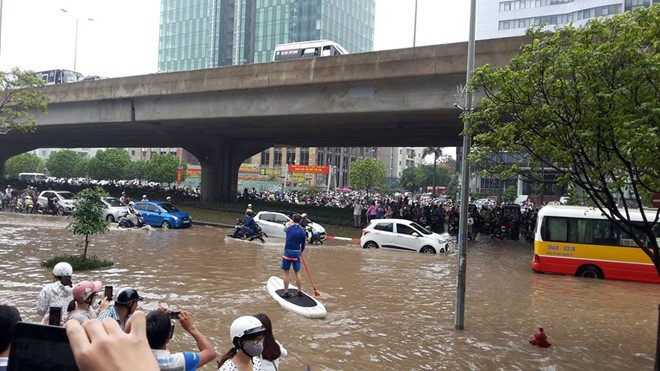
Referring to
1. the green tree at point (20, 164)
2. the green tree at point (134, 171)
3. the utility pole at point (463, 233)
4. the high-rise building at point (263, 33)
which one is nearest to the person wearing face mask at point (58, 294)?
the utility pole at point (463, 233)

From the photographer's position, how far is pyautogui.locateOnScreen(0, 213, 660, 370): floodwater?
7.89 meters

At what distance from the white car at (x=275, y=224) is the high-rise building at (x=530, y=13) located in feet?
175

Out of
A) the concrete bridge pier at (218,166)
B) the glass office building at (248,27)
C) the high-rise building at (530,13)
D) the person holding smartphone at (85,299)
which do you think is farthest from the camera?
the glass office building at (248,27)

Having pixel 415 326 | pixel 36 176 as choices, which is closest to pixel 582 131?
pixel 415 326

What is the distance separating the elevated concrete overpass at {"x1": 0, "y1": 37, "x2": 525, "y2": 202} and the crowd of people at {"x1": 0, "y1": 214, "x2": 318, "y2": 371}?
645 inches

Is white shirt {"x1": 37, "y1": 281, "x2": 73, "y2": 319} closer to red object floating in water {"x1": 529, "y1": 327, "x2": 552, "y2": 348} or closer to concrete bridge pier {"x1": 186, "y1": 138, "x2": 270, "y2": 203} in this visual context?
red object floating in water {"x1": 529, "y1": 327, "x2": 552, "y2": 348}

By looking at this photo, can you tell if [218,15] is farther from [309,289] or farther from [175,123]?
[309,289]

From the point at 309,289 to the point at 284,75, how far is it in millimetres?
13448

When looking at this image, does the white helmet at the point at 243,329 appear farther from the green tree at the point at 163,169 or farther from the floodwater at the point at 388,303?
the green tree at the point at 163,169

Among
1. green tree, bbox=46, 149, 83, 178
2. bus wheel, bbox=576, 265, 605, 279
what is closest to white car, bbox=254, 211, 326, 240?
bus wheel, bbox=576, 265, 605, 279

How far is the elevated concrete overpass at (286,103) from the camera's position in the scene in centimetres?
2025

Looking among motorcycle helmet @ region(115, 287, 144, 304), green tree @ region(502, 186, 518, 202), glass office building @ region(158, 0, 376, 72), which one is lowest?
motorcycle helmet @ region(115, 287, 144, 304)

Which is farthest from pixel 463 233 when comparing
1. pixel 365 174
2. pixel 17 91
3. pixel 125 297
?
pixel 365 174

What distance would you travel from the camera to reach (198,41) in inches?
4417
